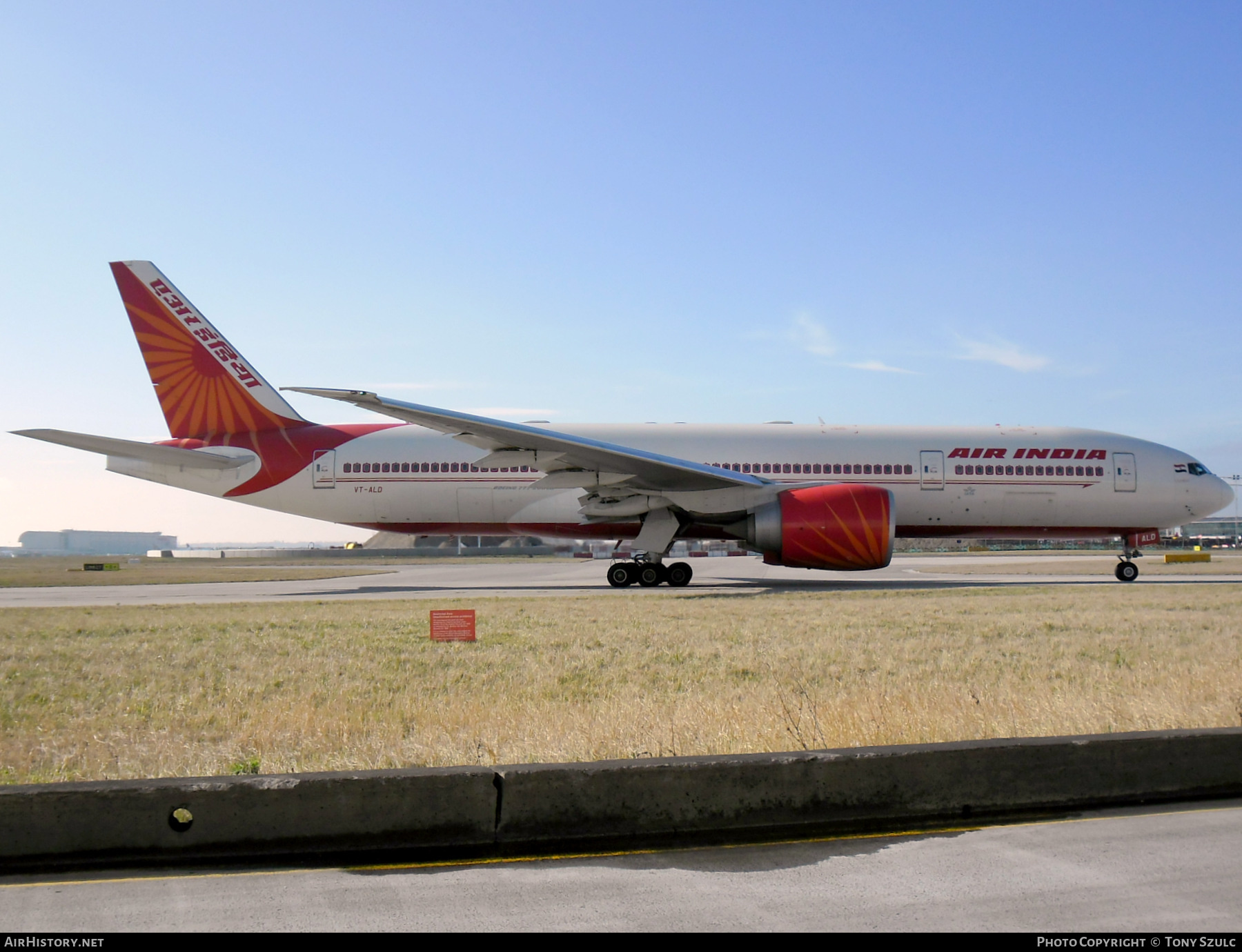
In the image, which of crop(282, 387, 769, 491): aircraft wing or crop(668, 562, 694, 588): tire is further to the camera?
crop(668, 562, 694, 588): tire

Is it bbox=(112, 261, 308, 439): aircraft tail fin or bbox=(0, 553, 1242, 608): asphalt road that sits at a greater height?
bbox=(112, 261, 308, 439): aircraft tail fin

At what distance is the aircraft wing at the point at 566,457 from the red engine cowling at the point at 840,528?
1.60m

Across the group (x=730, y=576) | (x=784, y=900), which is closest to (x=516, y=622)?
(x=784, y=900)

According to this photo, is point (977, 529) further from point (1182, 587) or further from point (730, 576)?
point (730, 576)

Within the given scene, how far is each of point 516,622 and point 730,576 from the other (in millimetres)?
14358

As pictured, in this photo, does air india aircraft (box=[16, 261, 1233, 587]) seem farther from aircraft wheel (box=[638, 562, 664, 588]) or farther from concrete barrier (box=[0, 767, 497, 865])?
concrete barrier (box=[0, 767, 497, 865])

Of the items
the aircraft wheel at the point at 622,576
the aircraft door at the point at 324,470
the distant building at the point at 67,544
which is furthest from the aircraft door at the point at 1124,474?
the distant building at the point at 67,544

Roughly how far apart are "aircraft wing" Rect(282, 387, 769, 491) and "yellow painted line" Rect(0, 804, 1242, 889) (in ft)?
43.3

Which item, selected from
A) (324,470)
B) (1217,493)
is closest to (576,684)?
(324,470)

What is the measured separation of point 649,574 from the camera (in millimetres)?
21438

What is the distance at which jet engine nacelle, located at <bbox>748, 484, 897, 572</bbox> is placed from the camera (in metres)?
18.4

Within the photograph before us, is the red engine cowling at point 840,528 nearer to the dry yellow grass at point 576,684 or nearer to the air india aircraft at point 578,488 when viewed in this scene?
the air india aircraft at point 578,488

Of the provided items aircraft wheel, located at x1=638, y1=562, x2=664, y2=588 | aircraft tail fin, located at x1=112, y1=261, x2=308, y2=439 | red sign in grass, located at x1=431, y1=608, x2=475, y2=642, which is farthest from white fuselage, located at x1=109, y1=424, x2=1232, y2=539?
red sign in grass, located at x1=431, y1=608, x2=475, y2=642

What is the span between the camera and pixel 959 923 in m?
2.93
